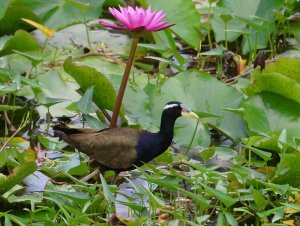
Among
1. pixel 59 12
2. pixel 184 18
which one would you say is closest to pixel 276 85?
pixel 184 18

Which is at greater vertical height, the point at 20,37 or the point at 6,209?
the point at 20,37

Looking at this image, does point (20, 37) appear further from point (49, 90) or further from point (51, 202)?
point (51, 202)

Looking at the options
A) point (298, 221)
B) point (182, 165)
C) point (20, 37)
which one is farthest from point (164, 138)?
point (20, 37)

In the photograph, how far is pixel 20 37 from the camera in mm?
4695

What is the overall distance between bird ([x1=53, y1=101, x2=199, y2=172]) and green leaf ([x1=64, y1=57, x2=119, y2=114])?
30 cm

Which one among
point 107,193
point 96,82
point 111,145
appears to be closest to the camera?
point 107,193

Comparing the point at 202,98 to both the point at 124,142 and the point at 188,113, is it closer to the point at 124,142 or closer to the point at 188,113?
the point at 188,113

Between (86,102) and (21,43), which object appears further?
(21,43)

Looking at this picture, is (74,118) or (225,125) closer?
(225,125)

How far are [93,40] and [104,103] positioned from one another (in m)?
1.27

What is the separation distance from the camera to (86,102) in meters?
4.07

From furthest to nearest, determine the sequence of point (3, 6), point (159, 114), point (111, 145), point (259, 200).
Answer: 1. point (3, 6)
2. point (159, 114)
3. point (111, 145)
4. point (259, 200)

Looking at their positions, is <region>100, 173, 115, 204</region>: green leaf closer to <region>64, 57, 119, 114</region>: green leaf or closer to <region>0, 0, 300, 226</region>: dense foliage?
<region>0, 0, 300, 226</region>: dense foliage

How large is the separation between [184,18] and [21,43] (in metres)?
0.97
